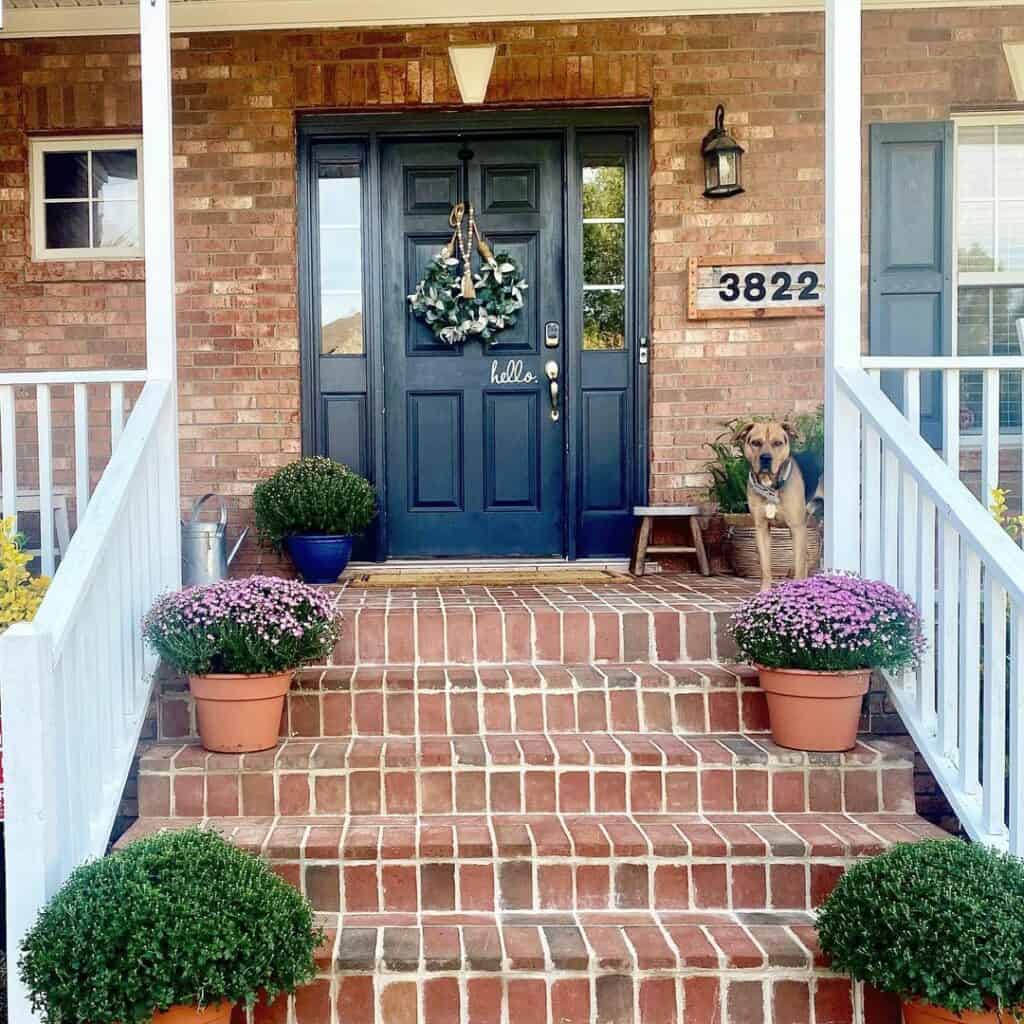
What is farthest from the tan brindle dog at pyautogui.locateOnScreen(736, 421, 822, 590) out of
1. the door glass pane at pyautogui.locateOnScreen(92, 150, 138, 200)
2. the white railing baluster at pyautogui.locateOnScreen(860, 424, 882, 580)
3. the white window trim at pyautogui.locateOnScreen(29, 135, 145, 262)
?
the door glass pane at pyautogui.locateOnScreen(92, 150, 138, 200)

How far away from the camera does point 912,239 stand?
4582 mm

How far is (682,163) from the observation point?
182 inches

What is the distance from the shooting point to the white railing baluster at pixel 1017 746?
2.26 metres

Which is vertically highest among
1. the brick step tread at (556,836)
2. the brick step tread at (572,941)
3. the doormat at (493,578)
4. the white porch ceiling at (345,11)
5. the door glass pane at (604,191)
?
the white porch ceiling at (345,11)

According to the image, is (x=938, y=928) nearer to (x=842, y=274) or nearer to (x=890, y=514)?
(x=890, y=514)

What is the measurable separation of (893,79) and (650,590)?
275cm

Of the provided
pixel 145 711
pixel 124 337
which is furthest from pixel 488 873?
pixel 124 337

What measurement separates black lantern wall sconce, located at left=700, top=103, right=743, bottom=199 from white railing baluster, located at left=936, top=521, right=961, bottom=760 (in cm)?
239

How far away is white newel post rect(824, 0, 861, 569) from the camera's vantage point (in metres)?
3.08

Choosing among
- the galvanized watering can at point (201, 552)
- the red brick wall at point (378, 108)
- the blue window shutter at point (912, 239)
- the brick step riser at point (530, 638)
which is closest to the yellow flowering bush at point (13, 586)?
the brick step riser at point (530, 638)

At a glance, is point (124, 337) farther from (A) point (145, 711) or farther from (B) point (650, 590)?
(B) point (650, 590)

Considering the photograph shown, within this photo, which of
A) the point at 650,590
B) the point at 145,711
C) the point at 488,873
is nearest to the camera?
the point at 488,873

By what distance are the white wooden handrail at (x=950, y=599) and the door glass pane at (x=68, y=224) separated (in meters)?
3.61

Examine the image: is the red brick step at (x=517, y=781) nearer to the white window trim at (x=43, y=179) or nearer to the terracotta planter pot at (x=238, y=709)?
the terracotta planter pot at (x=238, y=709)
